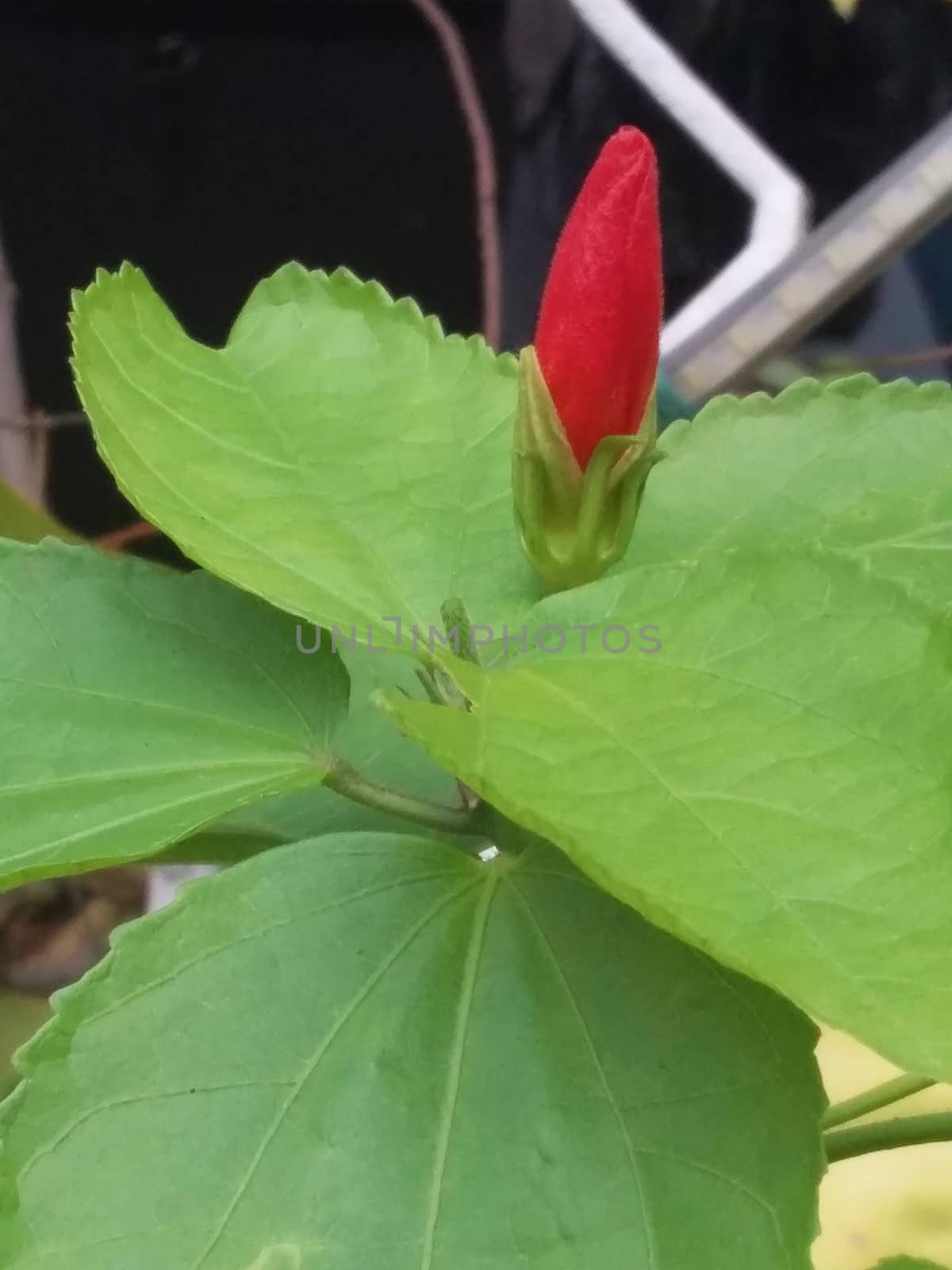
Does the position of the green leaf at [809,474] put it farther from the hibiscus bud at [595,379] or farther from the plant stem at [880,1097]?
the plant stem at [880,1097]

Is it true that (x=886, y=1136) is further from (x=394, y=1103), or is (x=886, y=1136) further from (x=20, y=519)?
(x=20, y=519)

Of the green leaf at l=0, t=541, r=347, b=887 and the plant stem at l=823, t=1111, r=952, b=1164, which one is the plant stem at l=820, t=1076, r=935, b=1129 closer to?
the plant stem at l=823, t=1111, r=952, b=1164

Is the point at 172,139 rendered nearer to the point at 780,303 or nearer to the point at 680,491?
the point at 780,303

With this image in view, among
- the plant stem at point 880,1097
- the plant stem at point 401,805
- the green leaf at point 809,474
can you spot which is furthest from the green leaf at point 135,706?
the plant stem at point 880,1097

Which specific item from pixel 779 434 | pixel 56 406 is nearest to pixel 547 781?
pixel 779 434

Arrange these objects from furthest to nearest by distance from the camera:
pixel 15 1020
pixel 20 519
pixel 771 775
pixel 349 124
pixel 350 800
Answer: pixel 349 124, pixel 15 1020, pixel 20 519, pixel 350 800, pixel 771 775

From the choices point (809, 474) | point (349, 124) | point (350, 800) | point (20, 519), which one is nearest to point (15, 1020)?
point (20, 519)

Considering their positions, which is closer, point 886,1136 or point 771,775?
point 771,775
